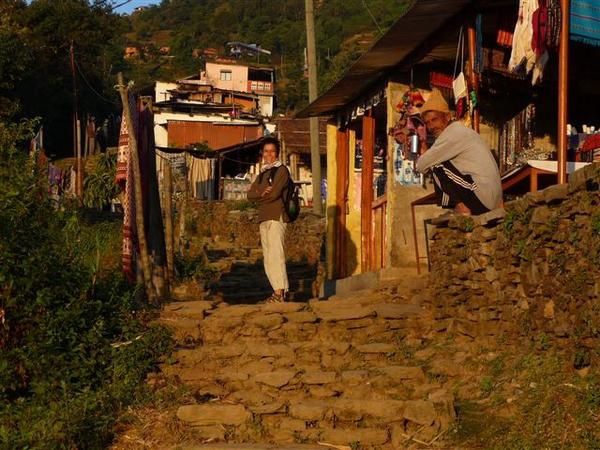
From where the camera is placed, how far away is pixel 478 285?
805 cm

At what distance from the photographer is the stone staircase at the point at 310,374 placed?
648 cm

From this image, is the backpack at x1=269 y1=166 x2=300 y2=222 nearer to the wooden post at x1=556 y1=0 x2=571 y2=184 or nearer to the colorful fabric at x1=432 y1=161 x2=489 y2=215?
the colorful fabric at x1=432 y1=161 x2=489 y2=215

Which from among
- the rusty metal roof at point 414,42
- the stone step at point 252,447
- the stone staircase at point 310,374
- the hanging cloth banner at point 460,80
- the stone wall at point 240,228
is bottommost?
the stone step at point 252,447

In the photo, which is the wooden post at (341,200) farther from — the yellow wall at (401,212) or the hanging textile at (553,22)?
the hanging textile at (553,22)

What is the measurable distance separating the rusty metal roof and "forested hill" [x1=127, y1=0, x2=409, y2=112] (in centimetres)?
4348

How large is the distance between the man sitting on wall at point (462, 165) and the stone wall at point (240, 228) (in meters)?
11.1

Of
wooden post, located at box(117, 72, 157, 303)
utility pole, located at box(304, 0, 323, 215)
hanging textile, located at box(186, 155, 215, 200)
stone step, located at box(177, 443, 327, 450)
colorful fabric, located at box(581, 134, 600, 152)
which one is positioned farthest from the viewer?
hanging textile, located at box(186, 155, 215, 200)

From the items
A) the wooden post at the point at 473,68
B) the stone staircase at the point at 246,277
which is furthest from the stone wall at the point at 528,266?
the stone staircase at the point at 246,277

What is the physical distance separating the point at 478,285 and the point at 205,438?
2.65 metres

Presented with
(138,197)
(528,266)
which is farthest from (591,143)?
(138,197)

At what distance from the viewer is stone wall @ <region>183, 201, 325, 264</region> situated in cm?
2131

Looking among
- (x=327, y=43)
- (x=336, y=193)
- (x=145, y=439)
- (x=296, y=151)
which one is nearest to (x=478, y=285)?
(x=145, y=439)

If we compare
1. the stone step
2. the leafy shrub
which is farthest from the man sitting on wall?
the stone step

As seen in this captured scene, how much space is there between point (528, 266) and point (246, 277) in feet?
32.0
